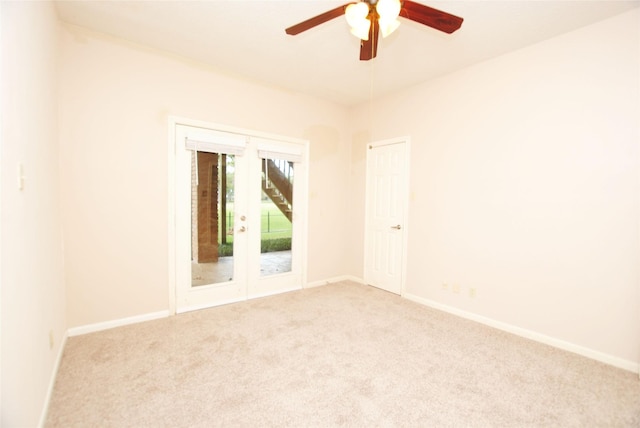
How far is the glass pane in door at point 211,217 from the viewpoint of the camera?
3.48 metres

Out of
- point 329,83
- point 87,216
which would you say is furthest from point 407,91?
point 87,216

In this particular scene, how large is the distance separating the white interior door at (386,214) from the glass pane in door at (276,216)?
1.22m

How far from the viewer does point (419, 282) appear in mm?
3867

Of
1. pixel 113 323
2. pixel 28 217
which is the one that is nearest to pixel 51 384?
pixel 113 323

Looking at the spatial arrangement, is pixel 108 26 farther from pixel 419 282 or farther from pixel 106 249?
pixel 419 282

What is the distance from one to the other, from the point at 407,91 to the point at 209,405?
3997 millimetres

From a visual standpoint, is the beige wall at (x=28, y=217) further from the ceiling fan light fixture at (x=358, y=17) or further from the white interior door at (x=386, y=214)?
the white interior door at (x=386, y=214)

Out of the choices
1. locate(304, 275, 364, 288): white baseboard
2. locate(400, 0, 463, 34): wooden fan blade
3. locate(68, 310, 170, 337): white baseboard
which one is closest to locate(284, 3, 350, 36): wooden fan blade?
locate(400, 0, 463, 34): wooden fan blade

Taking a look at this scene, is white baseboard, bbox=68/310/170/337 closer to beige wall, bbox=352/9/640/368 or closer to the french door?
the french door

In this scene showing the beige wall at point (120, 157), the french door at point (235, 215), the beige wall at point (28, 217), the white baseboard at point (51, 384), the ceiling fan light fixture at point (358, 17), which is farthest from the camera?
the french door at point (235, 215)

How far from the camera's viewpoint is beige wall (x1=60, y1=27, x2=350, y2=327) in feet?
9.08

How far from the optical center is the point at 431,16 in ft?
6.15

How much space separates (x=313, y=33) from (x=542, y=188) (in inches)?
102

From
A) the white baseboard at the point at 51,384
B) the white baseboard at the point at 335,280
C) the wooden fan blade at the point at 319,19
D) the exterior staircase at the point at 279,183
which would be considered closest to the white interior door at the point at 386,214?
the white baseboard at the point at 335,280
